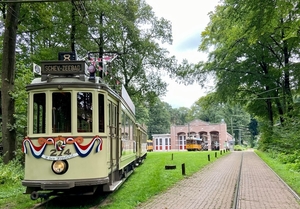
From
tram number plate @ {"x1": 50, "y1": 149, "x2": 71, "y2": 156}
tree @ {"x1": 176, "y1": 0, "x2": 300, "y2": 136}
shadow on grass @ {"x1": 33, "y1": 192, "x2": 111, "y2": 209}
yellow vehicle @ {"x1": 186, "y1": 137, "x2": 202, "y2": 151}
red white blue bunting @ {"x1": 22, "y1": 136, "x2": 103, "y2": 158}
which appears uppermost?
tree @ {"x1": 176, "y1": 0, "x2": 300, "y2": 136}

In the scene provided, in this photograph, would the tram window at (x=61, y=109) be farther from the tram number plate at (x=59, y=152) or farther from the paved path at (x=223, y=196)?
the paved path at (x=223, y=196)

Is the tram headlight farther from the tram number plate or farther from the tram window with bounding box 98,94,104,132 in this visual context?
the tram window with bounding box 98,94,104,132

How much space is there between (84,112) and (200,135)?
188 ft

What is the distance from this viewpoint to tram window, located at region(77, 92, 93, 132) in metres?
6.98

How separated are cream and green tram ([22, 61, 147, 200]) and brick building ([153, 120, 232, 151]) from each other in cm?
5444

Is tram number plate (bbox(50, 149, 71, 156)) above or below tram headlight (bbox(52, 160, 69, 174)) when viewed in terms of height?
above

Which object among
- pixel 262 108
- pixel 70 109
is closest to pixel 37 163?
pixel 70 109

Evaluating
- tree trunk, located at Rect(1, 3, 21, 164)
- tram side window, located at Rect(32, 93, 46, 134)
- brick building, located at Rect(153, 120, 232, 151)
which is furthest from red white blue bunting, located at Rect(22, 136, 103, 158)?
brick building, located at Rect(153, 120, 232, 151)

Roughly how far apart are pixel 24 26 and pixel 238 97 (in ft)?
63.9

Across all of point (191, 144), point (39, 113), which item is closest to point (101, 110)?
point (39, 113)

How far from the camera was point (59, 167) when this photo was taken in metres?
6.67

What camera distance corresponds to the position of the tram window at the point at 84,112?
22.9 ft

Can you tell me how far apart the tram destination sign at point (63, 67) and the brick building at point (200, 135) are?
5458 centimetres

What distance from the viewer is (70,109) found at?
6.96 m
